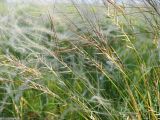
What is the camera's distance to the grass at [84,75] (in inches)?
79.8

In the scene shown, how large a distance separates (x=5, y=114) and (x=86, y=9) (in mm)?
757

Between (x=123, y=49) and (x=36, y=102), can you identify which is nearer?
(x=36, y=102)

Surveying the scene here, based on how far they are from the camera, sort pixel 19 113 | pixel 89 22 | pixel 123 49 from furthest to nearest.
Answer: pixel 123 49 < pixel 19 113 < pixel 89 22

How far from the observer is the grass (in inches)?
79.8

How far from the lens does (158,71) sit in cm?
212

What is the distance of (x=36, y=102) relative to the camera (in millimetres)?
2559

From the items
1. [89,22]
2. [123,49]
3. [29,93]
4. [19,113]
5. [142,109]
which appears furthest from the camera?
[123,49]

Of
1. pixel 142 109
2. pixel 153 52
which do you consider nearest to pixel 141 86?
pixel 153 52

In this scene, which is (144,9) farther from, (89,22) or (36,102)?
(36,102)

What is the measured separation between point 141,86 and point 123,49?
0.56 metres

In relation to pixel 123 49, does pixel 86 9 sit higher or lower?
higher

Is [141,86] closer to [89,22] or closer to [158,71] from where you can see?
[158,71]

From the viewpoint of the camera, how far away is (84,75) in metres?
2.48

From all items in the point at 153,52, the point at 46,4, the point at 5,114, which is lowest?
the point at 5,114
